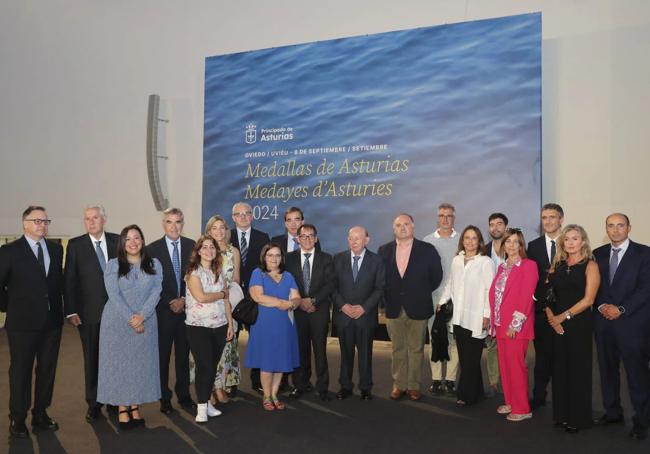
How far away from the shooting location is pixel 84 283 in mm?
4078

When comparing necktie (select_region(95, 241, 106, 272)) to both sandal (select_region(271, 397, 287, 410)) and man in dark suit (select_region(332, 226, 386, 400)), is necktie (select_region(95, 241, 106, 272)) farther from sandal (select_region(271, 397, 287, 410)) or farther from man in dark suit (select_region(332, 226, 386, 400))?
man in dark suit (select_region(332, 226, 386, 400))

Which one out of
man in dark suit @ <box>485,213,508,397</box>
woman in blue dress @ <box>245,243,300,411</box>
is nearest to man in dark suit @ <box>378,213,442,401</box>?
man in dark suit @ <box>485,213,508,397</box>

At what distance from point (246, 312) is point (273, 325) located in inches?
9.0

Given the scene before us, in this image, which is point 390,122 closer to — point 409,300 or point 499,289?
point 409,300

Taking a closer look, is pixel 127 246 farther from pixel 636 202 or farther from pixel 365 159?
pixel 636 202

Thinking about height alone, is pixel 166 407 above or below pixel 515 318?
below

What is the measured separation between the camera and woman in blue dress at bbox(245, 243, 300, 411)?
4.34 m

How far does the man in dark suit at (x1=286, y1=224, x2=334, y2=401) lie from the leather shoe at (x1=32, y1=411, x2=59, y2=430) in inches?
68.3

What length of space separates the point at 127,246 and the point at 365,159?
403cm

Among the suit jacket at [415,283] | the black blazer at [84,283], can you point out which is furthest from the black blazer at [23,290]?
the suit jacket at [415,283]

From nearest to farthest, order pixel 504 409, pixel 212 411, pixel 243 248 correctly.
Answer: pixel 212 411 < pixel 504 409 < pixel 243 248

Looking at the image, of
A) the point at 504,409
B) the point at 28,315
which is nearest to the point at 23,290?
the point at 28,315

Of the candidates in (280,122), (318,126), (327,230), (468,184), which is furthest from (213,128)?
(468,184)

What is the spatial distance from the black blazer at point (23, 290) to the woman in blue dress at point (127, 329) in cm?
38
